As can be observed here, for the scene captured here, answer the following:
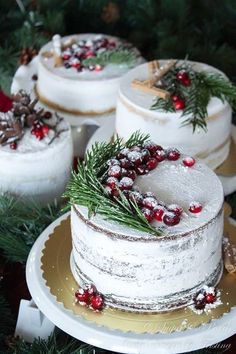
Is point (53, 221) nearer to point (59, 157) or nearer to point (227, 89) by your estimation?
point (59, 157)

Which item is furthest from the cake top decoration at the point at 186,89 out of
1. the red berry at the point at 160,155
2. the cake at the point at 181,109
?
the red berry at the point at 160,155

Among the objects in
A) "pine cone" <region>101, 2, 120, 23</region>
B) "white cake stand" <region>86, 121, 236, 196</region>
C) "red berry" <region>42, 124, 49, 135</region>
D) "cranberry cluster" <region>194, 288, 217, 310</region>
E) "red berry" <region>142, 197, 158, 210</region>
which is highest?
"red berry" <region>142, 197, 158, 210</region>

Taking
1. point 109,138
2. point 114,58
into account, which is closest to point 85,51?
point 114,58

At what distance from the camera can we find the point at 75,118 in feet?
5.90

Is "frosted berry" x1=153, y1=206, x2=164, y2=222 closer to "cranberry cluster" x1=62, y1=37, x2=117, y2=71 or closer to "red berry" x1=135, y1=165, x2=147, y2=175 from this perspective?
"red berry" x1=135, y1=165, x2=147, y2=175

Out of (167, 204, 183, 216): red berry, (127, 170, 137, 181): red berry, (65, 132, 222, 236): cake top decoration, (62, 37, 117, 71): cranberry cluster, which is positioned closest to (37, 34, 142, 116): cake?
(62, 37, 117, 71): cranberry cluster

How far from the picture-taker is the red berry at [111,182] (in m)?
1.20

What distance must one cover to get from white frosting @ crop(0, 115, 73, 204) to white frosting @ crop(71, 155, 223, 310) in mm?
319

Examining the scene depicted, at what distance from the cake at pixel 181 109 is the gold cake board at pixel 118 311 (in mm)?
355

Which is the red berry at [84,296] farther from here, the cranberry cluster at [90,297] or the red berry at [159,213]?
the red berry at [159,213]

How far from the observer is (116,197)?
3.89ft

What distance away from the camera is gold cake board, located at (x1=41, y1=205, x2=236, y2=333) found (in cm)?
118

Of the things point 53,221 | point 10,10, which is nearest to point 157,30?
point 10,10

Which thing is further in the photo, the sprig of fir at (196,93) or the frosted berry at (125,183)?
the sprig of fir at (196,93)
